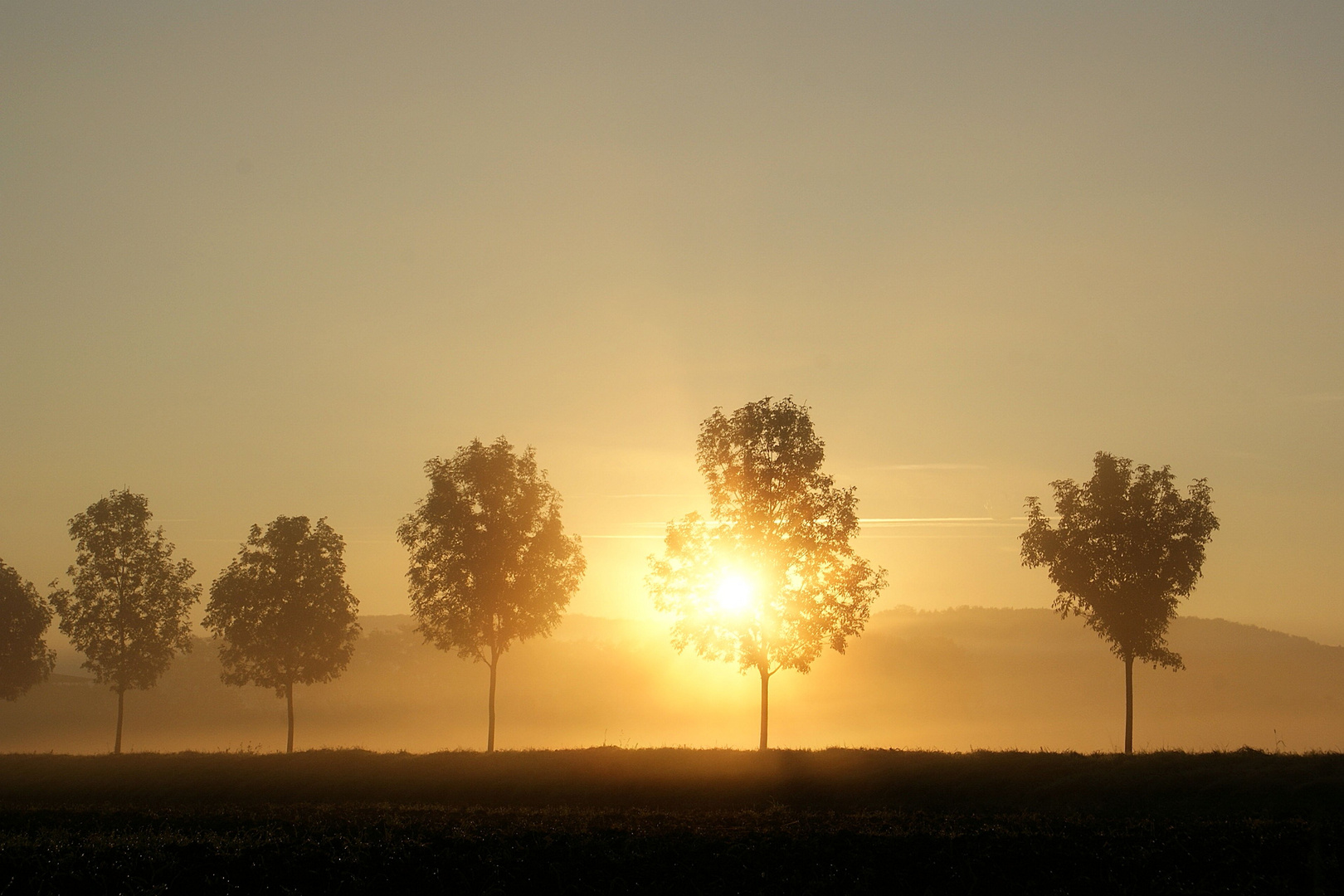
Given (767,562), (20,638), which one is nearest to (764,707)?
(767,562)

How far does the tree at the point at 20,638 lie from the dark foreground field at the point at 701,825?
84.3 feet

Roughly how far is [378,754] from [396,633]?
163 metres

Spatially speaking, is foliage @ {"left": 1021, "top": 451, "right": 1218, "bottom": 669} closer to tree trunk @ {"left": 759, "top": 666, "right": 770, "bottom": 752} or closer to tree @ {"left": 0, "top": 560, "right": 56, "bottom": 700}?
tree trunk @ {"left": 759, "top": 666, "right": 770, "bottom": 752}

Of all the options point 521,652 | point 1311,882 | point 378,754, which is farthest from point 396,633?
point 1311,882

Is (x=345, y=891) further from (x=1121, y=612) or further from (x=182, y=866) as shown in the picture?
(x=1121, y=612)

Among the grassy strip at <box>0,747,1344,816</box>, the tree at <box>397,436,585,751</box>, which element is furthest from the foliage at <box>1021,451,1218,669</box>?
the tree at <box>397,436,585,751</box>

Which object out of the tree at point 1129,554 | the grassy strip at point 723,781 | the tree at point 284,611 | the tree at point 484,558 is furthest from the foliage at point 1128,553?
the tree at point 284,611

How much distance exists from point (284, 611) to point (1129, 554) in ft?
138

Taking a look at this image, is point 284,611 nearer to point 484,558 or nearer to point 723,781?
point 484,558

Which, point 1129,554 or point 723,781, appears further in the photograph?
point 1129,554

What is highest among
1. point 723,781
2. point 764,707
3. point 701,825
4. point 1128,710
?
point 1128,710

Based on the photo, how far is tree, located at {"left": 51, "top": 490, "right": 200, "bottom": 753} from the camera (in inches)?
1989

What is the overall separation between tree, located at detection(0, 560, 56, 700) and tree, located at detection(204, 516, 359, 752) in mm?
17623

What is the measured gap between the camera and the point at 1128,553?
3956 cm
